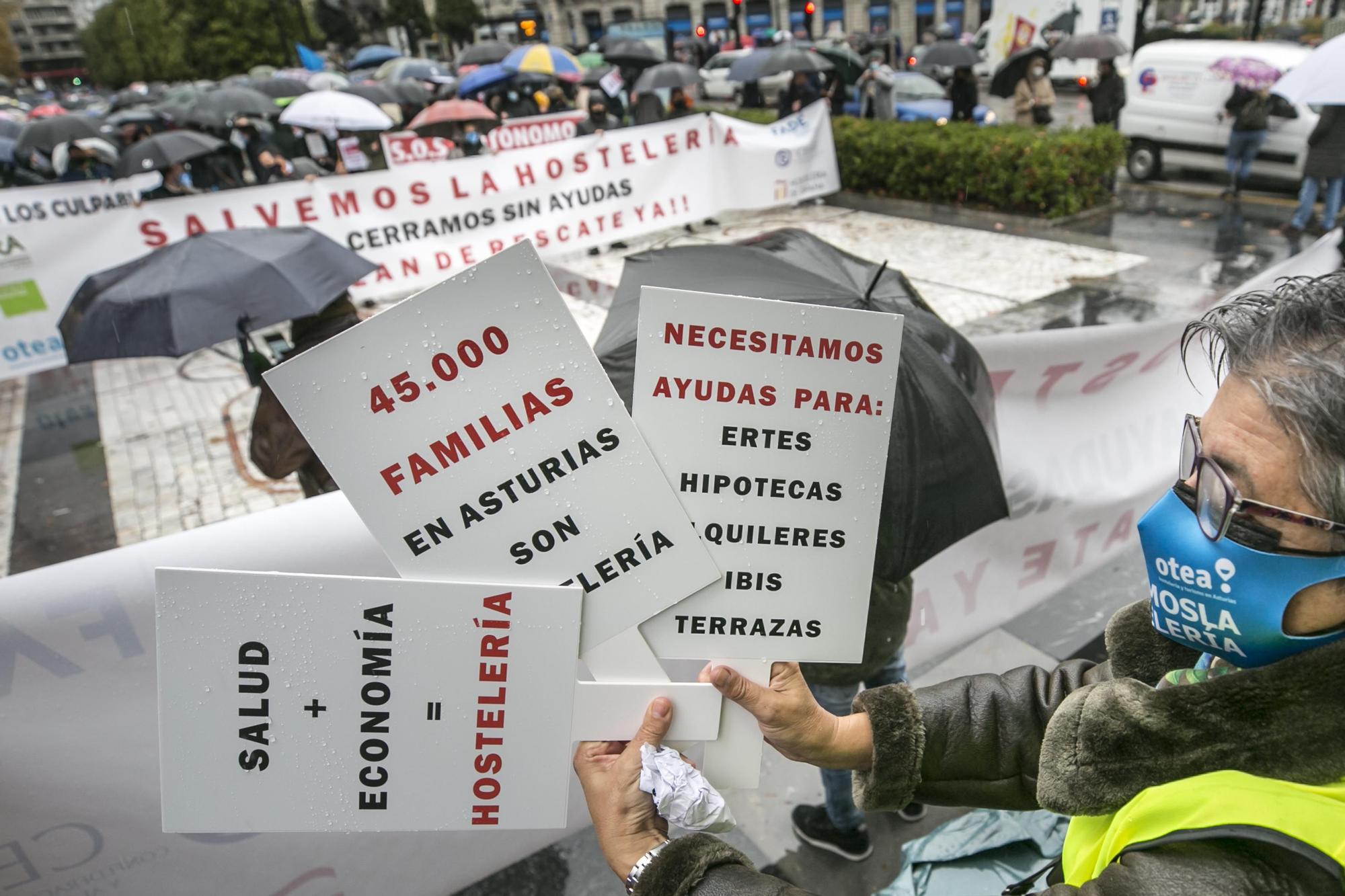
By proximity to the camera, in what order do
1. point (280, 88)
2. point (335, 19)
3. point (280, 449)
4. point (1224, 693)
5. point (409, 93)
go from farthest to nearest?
point (335, 19), point (280, 88), point (409, 93), point (280, 449), point (1224, 693)

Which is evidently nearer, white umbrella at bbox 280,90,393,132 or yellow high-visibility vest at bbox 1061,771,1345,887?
yellow high-visibility vest at bbox 1061,771,1345,887

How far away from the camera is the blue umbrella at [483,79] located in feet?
51.8

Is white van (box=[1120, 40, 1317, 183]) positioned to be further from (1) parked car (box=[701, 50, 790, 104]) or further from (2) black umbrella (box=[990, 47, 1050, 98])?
(1) parked car (box=[701, 50, 790, 104])

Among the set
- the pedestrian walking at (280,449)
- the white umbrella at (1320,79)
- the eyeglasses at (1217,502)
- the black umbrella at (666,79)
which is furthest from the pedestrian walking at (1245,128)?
the eyeglasses at (1217,502)

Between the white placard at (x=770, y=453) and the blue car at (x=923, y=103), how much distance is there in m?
15.3

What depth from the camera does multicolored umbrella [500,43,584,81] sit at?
51.1ft

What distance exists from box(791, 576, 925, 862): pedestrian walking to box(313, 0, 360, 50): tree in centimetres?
4907

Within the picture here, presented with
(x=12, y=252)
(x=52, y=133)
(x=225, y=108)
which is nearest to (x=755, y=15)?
(x=225, y=108)

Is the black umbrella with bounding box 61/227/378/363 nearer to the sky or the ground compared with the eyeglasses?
nearer to the ground

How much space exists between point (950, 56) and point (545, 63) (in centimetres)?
697

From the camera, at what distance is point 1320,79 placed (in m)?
6.93

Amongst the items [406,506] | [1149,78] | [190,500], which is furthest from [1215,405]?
[1149,78]

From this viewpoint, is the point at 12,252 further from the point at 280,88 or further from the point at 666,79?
the point at 280,88

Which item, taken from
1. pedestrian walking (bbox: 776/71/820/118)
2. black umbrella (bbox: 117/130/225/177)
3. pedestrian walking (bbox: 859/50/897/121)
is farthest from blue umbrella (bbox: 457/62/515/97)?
black umbrella (bbox: 117/130/225/177)
